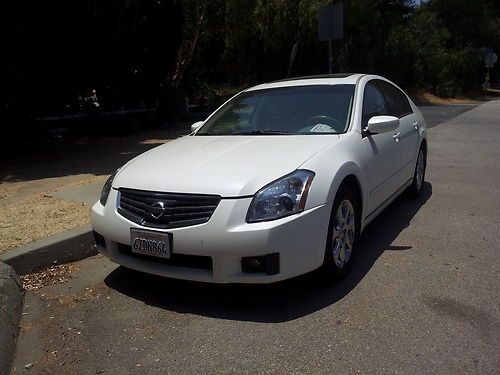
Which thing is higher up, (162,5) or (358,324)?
(162,5)

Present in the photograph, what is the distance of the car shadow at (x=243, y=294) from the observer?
3553mm

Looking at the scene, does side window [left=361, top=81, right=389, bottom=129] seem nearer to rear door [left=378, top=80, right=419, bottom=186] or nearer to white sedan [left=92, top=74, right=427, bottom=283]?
white sedan [left=92, top=74, right=427, bottom=283]

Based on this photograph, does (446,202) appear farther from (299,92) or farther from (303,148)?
(303,148)

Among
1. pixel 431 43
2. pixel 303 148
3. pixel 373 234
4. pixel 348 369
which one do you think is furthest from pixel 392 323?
pixel 431 43

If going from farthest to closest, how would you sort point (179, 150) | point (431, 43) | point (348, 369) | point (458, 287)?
1. point (431, 43)
2. point (179, 150)
3. point (458, 287)
4. point (348, 369)

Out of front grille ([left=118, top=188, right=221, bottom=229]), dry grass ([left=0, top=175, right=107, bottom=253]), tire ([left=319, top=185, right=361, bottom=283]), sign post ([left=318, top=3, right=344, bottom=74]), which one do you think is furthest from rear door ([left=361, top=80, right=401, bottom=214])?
sign post ([left=318, top=3, right=344, bottom=74])

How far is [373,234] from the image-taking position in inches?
200

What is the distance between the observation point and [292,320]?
341 centimetres

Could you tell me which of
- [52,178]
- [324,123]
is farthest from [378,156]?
[52,178]

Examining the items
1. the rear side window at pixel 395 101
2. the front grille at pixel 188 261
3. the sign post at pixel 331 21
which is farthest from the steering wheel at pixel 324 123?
the sign post at pixel 331 21

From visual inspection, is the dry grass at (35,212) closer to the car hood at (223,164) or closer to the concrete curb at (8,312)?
the concrete curb at (8,312)

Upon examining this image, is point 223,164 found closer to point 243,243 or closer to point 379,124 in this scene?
point 243,243

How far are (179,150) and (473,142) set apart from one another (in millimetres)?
9176

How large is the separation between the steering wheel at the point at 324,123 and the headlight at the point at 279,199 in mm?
1075
